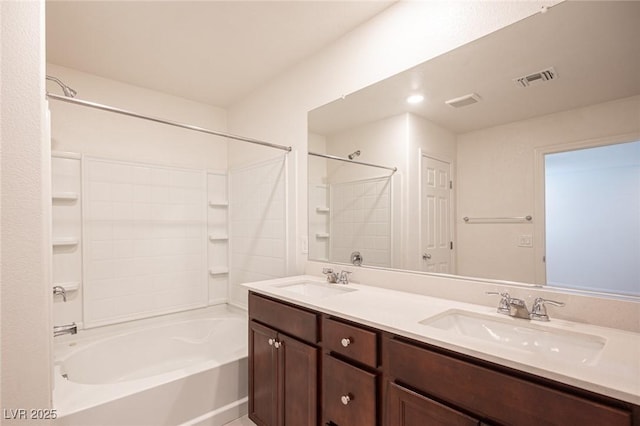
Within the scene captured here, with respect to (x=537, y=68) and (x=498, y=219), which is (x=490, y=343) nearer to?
(x=498, y=219)

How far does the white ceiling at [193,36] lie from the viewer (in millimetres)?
1830

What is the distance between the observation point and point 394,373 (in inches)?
44.3

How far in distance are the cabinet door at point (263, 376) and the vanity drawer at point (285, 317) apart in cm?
7

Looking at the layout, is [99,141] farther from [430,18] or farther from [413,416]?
[413,416]

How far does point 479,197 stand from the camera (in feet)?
4.86

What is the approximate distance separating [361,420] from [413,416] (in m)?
0.27

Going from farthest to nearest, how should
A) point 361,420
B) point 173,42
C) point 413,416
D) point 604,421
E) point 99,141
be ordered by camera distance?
point 99,141 < point 173,42 < point 361,420 < point 413,416 < point 604,421

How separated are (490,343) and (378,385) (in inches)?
17.9

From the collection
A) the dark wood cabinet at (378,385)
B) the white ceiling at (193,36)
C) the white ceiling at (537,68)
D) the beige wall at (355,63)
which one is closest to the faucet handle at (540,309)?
the dark wood cabinet at (378,385)

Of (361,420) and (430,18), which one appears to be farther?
(430,18)

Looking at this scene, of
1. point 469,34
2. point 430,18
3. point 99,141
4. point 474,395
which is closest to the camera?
point 474,395

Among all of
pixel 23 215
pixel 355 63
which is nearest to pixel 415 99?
pixel 355 63

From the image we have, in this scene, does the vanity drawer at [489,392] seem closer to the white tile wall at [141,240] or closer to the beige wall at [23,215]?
the beige wall at [23,215]

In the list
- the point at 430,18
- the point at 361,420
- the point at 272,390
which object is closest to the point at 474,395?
the point at 361,420
